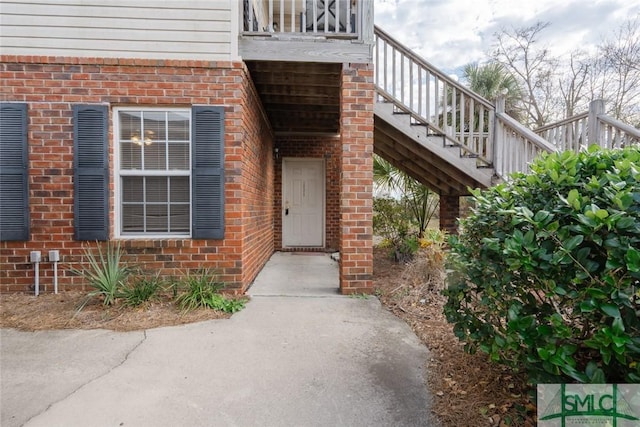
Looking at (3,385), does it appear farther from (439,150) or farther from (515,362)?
(439,150)

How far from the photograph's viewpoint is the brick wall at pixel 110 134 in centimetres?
335

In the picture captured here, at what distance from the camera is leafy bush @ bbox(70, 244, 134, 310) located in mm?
3049

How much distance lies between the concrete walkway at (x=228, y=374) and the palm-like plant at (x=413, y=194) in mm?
3463

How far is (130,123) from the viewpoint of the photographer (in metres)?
3.50

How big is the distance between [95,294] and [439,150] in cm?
461

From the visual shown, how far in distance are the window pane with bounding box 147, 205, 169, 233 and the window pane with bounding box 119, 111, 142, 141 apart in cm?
87

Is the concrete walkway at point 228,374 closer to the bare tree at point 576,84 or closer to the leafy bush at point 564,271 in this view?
the leafy bush at point 564,271

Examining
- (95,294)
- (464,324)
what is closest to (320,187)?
(95,294)

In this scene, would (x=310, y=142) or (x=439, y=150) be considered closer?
(x=439, y=150)

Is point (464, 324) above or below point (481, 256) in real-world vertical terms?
below

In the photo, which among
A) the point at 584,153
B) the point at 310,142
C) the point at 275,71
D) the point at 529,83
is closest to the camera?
the point at 584,153

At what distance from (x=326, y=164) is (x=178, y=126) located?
356cm

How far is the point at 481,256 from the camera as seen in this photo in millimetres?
1706

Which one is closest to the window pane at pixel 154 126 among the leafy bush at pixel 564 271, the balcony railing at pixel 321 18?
the balcony railing at pixel 321 18
